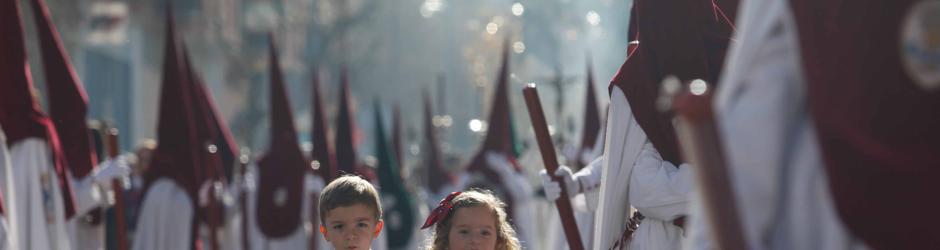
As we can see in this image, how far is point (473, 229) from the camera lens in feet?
16.8

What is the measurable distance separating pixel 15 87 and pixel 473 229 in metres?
3.65

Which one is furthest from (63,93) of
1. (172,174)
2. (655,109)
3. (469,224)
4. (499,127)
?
(499,127)

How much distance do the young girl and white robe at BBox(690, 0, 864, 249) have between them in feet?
7.43

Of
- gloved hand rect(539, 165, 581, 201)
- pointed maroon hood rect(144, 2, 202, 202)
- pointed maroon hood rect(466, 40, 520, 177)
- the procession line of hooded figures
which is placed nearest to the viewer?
the procession line of hooded figures

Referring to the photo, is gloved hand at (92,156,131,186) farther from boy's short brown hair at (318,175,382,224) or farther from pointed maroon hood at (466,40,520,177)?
pointed maroon hood at (466,40,520,177)

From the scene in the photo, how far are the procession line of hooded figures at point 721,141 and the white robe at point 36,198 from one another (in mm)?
10

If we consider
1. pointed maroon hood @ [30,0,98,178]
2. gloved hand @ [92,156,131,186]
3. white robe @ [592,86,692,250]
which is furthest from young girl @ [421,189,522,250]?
gloved hand @ [92,156,131,186]

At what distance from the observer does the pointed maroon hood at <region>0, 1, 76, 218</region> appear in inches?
306

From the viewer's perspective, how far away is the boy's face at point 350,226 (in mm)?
5043

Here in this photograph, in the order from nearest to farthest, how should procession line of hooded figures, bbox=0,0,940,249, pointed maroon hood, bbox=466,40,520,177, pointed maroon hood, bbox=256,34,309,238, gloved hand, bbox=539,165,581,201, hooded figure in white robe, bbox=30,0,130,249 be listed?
procession line of hooded figures, bbox=0,0,940,249
gloved hand, bbox=539,165,581,201
hooded figure in white robe, bbox=30,0,130,249
pointed maroon hood, bbox=256,34,309,238
pointed maroon hood, bbox=466,40,520,177

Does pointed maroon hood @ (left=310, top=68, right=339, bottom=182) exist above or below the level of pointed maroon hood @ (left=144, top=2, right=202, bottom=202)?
below

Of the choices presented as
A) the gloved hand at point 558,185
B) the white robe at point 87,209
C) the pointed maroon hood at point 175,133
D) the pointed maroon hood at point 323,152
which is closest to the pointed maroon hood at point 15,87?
the white robe at point 87,209

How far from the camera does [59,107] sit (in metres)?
9.30

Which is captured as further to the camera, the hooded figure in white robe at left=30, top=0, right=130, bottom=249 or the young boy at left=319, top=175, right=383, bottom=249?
the hooded figure in white robe at left=30, top=0, right=130, bottom=249
